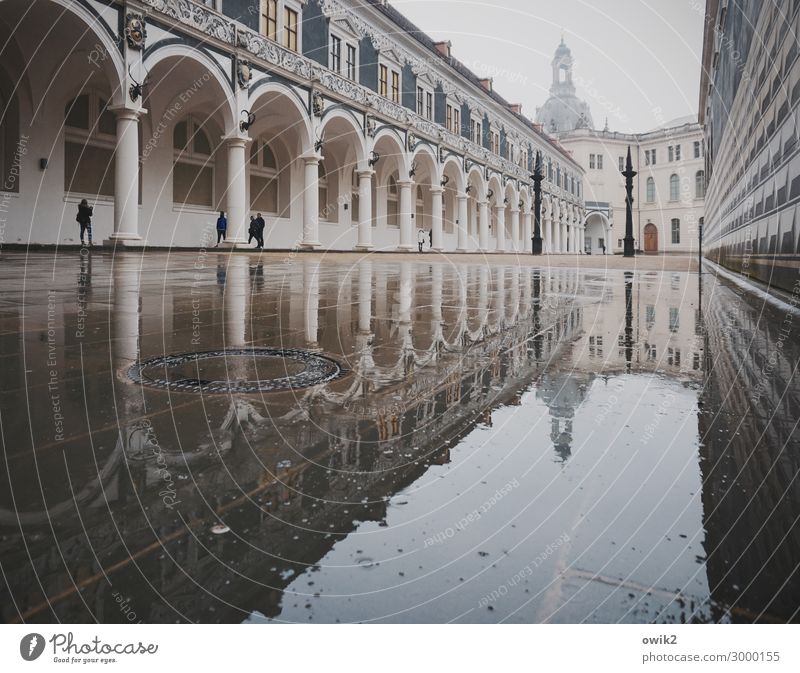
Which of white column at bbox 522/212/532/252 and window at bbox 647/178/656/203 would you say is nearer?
white column at bbox 522/212/532/252

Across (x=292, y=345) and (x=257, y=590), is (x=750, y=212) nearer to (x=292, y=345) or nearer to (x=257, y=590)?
(x=292, y=345)

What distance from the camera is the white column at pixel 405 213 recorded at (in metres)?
28.4

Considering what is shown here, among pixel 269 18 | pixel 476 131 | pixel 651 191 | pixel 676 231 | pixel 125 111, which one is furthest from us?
pixel 651 191

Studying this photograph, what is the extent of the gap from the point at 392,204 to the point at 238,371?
31.7m

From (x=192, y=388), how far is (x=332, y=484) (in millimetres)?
1149

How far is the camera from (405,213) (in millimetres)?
28578

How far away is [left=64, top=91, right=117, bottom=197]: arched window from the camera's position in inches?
683

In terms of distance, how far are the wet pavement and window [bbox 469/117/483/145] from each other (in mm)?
34178

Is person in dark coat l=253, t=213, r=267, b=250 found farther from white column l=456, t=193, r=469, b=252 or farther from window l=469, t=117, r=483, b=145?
window l=469, t=117, r=483, b=145

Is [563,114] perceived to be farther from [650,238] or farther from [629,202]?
[629,202]

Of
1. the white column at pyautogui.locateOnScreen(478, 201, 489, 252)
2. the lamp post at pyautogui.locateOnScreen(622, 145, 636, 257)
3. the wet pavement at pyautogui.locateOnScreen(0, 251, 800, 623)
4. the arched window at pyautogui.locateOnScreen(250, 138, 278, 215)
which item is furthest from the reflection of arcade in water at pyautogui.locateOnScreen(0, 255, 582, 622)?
the white column at pyautogui.locateOnScreen(478, 201, 489, 252)

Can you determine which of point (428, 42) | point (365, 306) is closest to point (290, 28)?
point (428, 42)

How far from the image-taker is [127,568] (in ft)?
3.62

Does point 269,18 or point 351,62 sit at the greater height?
point 351,62
